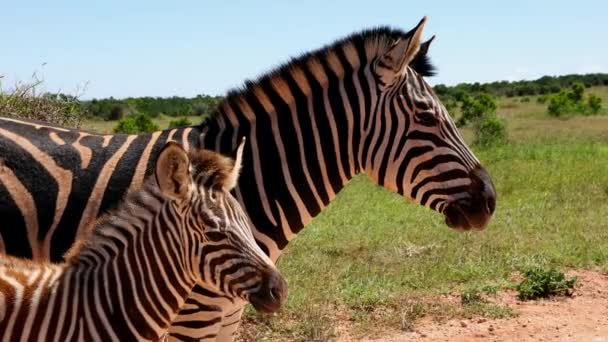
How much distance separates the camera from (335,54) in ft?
16.4

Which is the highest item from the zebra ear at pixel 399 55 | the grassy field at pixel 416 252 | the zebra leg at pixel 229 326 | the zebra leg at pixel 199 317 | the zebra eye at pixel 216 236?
the zebra ear at pixel 399 55

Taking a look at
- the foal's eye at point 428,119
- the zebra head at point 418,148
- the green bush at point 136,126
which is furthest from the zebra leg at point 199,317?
the green bush at point 136,126

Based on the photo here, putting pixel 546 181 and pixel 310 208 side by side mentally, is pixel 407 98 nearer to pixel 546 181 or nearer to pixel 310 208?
pixel 310 208

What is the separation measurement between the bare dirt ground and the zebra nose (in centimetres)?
403

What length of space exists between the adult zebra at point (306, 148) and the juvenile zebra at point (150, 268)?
0.91 meters

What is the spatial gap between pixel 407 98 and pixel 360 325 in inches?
131

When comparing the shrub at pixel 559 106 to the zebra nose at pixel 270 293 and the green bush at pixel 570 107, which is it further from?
the zebra nose at pixel 270 293

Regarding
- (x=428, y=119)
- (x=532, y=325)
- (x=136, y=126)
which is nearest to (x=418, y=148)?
(x=428, y=119)

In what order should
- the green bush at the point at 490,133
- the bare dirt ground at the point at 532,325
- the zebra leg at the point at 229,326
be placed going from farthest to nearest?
the green bush at the point at 490,133, the bare dirt ground at the point at 532,325, the zebra leg at the point at 229,326

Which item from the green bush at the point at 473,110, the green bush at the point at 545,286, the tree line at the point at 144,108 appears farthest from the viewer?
the tree line at the point at 144,108

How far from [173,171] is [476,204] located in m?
2.06

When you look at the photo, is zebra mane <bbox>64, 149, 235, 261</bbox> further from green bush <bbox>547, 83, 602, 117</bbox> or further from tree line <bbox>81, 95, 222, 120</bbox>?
green bush <bbox>547, 83, 602, 117</bbox>

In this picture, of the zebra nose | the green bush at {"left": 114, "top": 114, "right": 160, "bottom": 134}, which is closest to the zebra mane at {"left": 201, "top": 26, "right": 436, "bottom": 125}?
the zebra nose

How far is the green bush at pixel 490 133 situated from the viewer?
78.2 ft
